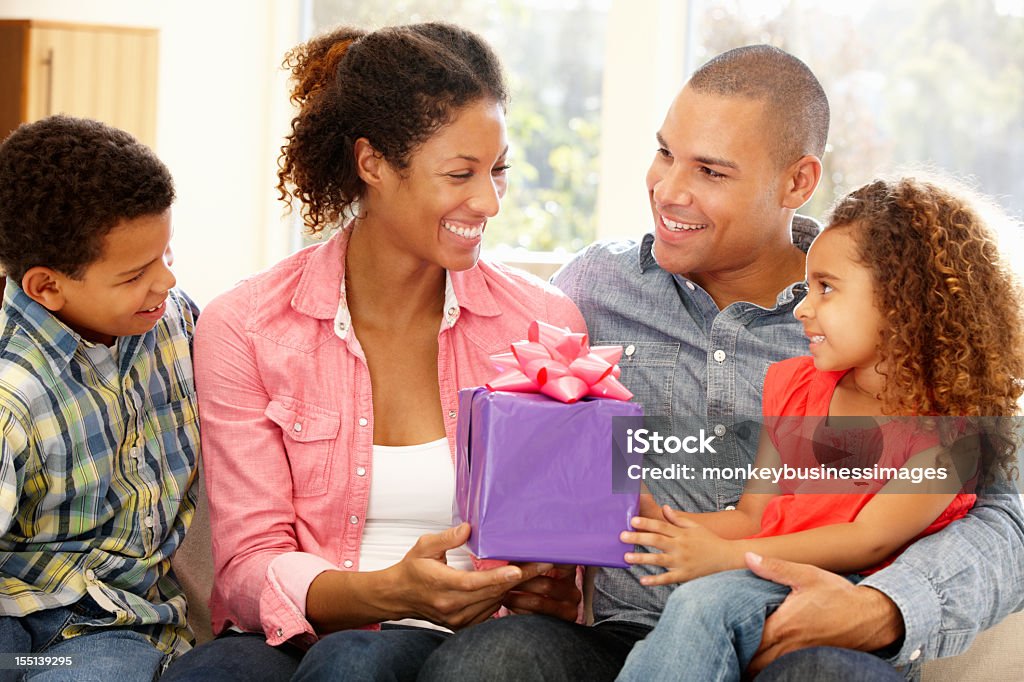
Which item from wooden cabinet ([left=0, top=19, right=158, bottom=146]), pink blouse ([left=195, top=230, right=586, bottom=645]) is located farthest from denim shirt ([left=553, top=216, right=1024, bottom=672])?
wooden cabinet ([left=0, top=19, right=158, bottom=146])

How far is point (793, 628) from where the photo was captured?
1417mm

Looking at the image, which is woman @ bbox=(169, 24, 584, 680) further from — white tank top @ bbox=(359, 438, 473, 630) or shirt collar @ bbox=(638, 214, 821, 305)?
shirt collar @ bbox=(638, 214, 821, 305)

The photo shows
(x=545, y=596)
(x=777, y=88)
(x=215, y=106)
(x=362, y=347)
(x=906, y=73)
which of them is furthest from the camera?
(x=215, y=106)

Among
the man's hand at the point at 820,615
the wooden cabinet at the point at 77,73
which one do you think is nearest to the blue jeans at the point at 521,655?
the man's hand at the point at 820,615

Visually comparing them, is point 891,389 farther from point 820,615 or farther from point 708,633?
point 708,633

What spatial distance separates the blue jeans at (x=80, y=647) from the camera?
151cm

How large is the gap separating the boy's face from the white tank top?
0.42m

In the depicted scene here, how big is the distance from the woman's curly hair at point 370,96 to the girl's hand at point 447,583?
0.64 m

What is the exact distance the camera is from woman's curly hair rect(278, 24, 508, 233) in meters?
1.80

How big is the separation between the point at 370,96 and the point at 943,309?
0.94m

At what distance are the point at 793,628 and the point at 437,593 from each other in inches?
18.4

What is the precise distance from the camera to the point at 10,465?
4.92 ft

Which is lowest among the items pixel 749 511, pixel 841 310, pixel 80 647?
pixel 80 647

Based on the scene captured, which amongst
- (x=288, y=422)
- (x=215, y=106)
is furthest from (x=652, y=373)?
(x=215, y=106)
